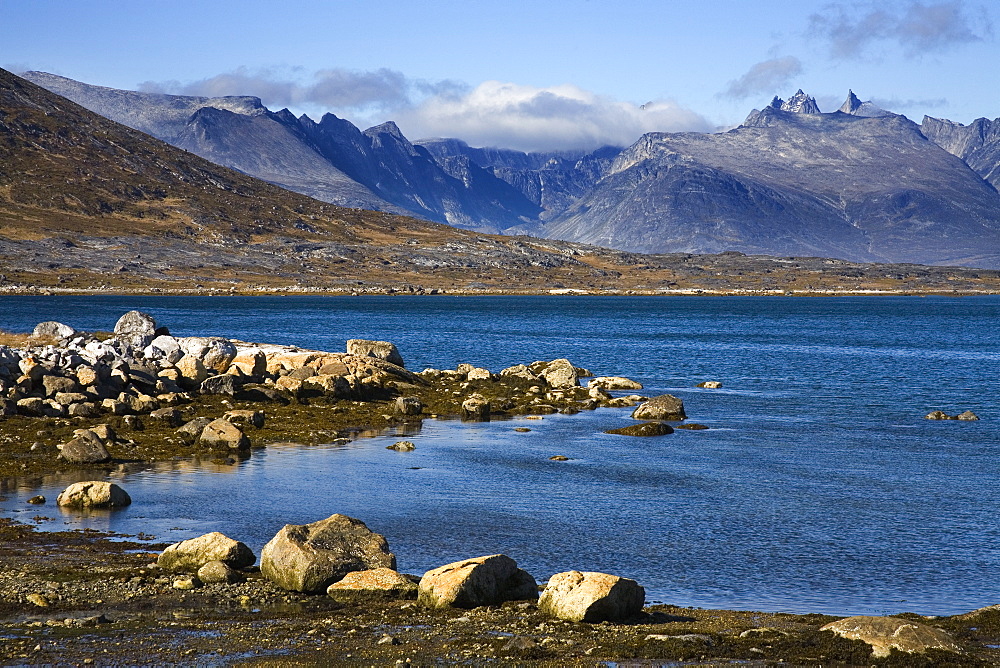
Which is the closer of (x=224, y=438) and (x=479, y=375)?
(x=224, y=438)

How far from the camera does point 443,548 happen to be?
85.2 feet

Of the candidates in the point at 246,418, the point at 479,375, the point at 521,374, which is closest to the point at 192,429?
the point at 246,418

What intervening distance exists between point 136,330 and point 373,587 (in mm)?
46264

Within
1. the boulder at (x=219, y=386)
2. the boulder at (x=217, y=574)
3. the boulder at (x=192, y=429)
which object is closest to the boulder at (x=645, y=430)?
the boulder at (x=192, y=429)

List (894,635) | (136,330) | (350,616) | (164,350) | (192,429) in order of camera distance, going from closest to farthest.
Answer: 1. (894,635)
2. (350,616)
3. (192,429)
4. (164,350)
5. (136,330)

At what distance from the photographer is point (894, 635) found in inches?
691

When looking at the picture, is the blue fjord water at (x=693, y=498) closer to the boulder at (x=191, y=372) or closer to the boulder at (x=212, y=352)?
the boulder at (x=191, y=372)

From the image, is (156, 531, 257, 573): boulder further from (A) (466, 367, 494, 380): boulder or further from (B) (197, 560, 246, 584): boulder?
(A) (466, 367, 494, 380): boulder

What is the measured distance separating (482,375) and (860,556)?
40.2 metres

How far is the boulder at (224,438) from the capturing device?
40.1 metres

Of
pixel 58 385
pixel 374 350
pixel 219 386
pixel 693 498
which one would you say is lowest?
pixel 693 498

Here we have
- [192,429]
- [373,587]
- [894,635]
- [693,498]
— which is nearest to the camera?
[894,635]

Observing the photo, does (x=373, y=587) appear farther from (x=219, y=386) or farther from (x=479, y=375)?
(x=479, y=375)

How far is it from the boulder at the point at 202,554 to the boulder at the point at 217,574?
1.63 feet
